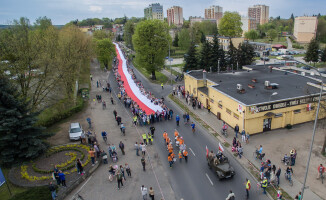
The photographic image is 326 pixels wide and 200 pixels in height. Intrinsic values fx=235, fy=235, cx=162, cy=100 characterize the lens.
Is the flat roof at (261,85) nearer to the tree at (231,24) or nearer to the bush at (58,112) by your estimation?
the bush at (58,112)

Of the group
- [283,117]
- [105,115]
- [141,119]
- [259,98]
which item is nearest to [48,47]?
[105,115]

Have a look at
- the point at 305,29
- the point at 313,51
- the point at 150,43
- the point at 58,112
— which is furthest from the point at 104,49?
the point at 305,29

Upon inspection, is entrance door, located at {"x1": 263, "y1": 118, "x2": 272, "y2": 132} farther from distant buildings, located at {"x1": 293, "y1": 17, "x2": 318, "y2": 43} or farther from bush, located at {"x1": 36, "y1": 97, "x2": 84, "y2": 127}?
distant buildings, located at {"x1": 293, "y1": 17, "x2": 318, "y2": 43}

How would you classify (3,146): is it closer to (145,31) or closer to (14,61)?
(14,61)

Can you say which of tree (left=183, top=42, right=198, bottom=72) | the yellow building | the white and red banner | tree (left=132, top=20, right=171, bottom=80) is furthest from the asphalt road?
tree (left=183, top=42, right=198, bottom=72)

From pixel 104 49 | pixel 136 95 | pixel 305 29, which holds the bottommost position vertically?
pixel 136 95

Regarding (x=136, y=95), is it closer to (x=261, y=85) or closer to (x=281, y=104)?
(x=261, y=85)
